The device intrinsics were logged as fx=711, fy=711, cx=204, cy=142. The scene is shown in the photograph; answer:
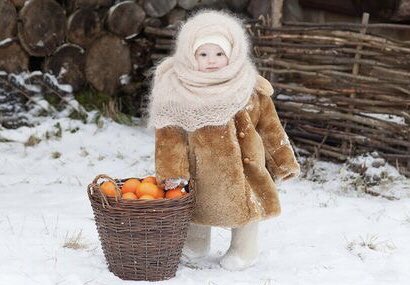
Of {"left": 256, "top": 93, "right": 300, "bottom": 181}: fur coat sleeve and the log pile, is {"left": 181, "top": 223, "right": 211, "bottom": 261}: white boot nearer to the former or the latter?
{"left": 256, "top": 93, "right": 300, "bottom": 181}: fur coat sleeve

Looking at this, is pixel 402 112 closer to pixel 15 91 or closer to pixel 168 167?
pixel 168 167

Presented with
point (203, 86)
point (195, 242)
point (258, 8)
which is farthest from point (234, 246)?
point (258, 8)

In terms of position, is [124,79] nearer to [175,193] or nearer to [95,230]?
[95,230]

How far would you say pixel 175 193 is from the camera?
3.15 meters

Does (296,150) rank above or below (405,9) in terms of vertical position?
below

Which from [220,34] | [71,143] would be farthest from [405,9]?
[220,34]

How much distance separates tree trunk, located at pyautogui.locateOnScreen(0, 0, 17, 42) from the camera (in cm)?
568

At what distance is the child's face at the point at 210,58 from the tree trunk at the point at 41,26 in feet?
9.86

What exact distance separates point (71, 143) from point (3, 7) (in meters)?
1.21

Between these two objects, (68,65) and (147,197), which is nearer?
(147,197)

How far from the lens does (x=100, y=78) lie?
629 centimetres

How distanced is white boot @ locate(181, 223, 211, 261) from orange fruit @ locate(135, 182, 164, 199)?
0.36 meters

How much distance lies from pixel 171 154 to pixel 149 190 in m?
0.19

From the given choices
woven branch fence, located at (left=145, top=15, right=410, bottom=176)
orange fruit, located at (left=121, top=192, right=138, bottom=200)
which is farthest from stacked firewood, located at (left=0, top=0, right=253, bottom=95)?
orange fruit, located at (left=121, top=192, right=138, bottom=200)
